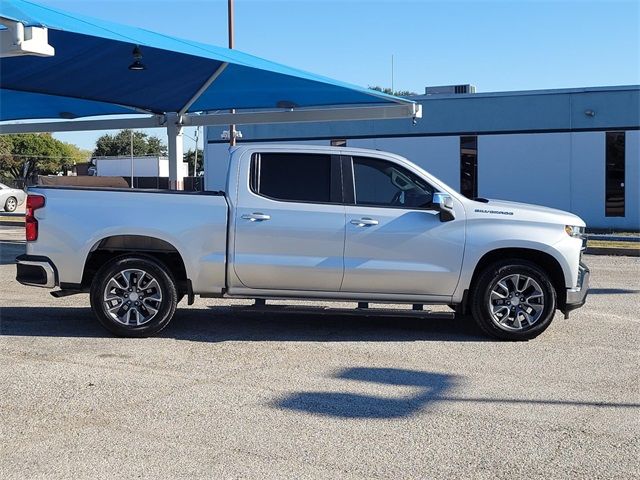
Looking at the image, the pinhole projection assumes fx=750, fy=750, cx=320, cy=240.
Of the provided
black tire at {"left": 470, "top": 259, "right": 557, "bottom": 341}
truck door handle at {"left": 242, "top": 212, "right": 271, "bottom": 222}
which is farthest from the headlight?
truck door handle at {"left": 242, "top": 212, "right": 271, "bottom": 222}

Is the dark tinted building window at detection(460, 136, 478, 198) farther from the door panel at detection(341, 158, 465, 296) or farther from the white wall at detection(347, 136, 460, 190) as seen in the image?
the door panel at detection(341, 158, 465, 296)

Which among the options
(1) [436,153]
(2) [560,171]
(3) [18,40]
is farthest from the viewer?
(1) [436,153]

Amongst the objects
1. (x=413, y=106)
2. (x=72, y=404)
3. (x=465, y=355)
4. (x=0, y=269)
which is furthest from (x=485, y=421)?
(x=0, y=269)

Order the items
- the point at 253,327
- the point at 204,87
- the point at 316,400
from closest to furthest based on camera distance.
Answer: the point at 316,400
the point at 253,327
the point at 204,87

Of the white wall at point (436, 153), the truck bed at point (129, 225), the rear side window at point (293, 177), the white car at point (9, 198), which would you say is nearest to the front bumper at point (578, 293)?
the rear side window at point (293, 177)

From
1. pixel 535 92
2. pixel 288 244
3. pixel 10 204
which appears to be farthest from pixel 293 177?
pixel 10 204

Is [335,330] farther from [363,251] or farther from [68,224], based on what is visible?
[68,224]

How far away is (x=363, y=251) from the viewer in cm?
774

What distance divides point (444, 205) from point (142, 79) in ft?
26.3

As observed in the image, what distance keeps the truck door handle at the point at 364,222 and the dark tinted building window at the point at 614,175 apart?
20.4 meters

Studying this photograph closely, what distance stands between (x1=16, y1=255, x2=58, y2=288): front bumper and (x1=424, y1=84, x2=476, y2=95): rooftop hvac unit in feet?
75.9

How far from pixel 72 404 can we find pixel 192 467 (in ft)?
5.17

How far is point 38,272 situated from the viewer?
780 centimetres

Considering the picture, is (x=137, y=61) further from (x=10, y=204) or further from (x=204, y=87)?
(x=10, y=204)
